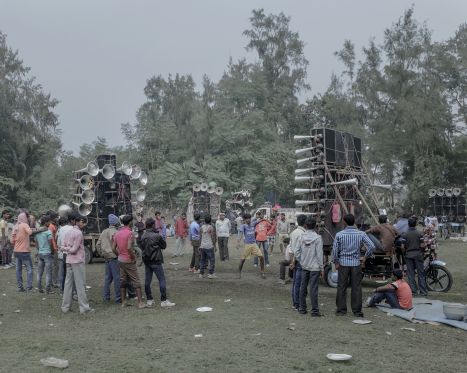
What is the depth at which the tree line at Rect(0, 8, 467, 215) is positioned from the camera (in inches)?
1551

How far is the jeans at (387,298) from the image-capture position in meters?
9.88

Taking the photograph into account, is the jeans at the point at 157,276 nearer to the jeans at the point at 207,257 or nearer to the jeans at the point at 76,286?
the jeans at the point at 76,286

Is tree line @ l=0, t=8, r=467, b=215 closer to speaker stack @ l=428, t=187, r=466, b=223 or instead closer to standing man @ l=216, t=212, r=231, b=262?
speaker stack @ l=428, t=187, r=466, b=223

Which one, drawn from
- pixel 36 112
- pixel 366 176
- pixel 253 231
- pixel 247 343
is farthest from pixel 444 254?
pixel 36 112

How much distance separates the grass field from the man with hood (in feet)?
0.82

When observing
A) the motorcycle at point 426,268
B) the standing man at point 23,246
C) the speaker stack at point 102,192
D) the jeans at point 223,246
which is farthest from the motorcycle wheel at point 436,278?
the speaker stack at point 102,192

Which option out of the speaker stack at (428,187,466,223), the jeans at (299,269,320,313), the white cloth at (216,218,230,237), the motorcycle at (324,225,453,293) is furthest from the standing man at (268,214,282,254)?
the speaker stack at (428,187,466,223)

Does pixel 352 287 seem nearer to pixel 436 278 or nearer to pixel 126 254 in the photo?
pixel 436 278

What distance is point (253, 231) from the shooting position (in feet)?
47.9

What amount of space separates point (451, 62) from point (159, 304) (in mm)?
38232

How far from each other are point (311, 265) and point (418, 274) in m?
3.63

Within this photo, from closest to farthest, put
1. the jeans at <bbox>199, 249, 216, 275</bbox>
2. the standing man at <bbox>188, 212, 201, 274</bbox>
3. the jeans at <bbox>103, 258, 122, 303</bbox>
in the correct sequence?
the jeans at <bbox>103, 258, 122, 303</bbox> < the jeans at <bbox>199, 249, 216, 275</bbox> < the standing man at <bbox>188, 212, 201, 274</bbox>

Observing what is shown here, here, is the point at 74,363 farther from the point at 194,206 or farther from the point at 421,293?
the point at 194,206

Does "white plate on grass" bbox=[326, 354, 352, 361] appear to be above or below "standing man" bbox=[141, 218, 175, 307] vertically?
below
